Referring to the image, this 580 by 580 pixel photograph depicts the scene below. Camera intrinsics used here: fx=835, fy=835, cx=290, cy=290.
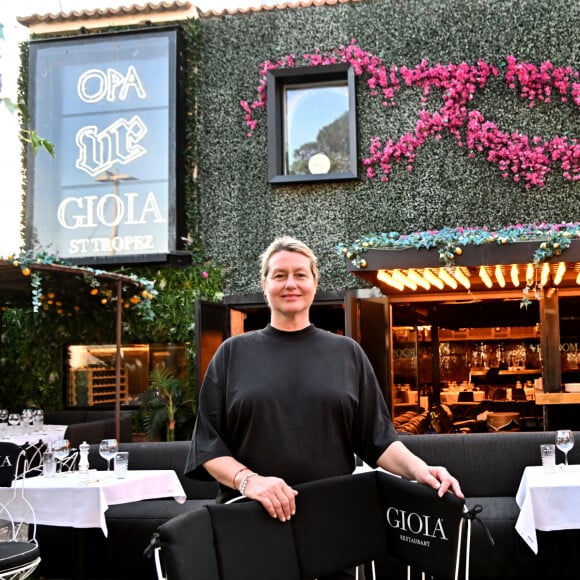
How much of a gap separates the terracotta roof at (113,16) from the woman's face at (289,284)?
922cm

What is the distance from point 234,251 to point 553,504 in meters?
6.37

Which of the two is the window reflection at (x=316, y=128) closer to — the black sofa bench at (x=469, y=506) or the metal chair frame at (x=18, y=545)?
the black sofa bench at (x=469, y=506)

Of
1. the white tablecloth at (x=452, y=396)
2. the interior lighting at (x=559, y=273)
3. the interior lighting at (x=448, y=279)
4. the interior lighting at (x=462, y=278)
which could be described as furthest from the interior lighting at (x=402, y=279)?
the white tablecloth at (x=452, y=396)

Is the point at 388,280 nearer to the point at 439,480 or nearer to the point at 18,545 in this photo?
the point at 18,545

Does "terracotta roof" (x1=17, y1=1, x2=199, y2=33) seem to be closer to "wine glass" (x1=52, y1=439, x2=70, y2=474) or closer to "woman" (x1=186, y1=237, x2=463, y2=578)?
"wine glass" (x1=52, y1=439, x2=70, y2=474)

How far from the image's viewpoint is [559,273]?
910cm

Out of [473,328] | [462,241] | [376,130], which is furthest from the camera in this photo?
[473,328]

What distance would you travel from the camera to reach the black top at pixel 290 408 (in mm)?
2240

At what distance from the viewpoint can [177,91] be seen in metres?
10.5

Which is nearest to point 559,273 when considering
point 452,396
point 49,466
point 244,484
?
point 452,396

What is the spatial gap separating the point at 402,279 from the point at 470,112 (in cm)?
222

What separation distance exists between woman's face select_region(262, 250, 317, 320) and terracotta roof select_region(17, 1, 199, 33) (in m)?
9.22

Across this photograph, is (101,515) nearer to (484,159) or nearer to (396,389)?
(484,159)

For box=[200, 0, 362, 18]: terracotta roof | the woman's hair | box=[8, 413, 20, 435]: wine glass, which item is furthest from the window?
the woman's hair
